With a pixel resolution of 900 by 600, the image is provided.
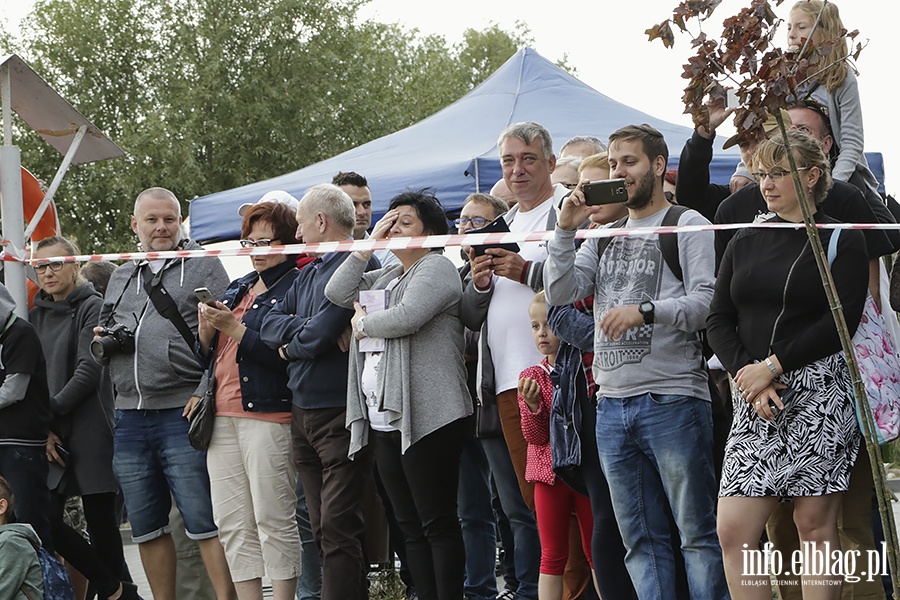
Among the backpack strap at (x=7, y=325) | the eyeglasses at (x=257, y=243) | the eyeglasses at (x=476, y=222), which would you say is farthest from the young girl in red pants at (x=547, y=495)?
the backpack strap at (x=7, y=325)

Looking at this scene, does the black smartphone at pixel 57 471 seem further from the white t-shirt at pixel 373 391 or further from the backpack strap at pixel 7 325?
the white t-shirt at pixel 373 391

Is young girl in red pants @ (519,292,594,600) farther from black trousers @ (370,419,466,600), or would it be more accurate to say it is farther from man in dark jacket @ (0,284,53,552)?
man in dark jacket @ (0,284,53,552)

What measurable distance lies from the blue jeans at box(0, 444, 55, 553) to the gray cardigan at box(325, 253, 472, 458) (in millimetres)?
1760

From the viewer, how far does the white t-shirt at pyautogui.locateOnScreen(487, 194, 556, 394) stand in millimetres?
5199

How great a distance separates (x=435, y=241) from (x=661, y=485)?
1.51 m

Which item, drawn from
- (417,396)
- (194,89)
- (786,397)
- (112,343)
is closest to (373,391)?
(417,396)

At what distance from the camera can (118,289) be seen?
19.9ft

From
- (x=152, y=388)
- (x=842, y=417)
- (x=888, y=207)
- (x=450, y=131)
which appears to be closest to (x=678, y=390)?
(x=842, y=417)

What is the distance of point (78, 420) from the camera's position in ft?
21.0

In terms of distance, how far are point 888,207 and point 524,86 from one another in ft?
21.7

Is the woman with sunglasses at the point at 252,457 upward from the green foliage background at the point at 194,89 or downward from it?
downward

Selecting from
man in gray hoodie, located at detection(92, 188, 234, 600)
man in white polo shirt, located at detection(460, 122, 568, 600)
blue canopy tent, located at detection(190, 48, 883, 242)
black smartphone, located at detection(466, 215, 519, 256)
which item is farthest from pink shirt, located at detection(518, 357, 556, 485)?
blue canopy tent, located at detection(190, 48, 883, 242)

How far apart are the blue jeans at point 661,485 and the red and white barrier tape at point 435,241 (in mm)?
632

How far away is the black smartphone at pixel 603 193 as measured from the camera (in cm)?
430
